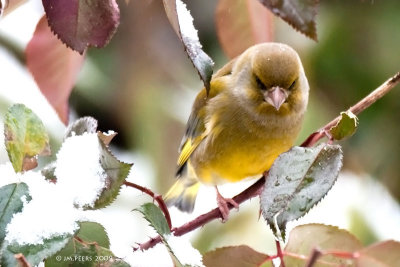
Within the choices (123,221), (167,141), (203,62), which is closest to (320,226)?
(203,62)

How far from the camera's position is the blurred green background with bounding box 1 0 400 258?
1.88 metres

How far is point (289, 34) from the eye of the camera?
1.89 m

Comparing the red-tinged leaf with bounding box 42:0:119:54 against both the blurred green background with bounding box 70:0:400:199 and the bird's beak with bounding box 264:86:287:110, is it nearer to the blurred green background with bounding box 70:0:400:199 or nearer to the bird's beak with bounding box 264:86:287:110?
the bird's beak with bounding box 264:86:287:110

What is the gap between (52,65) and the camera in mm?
690

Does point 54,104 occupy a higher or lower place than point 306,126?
higher

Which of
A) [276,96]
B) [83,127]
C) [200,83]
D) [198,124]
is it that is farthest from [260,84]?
[200,83]

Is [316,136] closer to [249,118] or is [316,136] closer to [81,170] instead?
[81,170]

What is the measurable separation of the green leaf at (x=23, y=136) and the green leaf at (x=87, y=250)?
0.22 feet

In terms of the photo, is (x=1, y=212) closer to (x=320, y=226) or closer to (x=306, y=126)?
(x=320, y=226)

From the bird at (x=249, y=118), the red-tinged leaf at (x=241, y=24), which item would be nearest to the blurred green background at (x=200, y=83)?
the bird at (x=249, y=118)

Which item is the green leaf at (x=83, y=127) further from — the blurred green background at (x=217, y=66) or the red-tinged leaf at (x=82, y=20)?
the blurred green background at (x=217, y=66)

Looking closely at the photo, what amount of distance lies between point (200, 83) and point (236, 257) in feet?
4.71

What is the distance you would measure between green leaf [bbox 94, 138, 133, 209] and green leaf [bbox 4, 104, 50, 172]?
70 millimetres

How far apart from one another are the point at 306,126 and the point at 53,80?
1080mm
